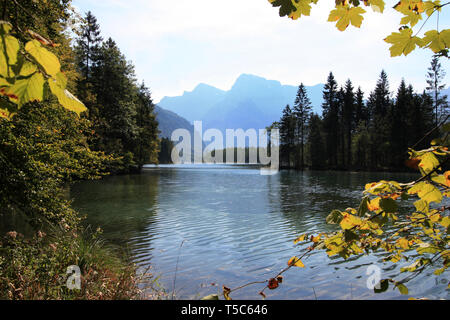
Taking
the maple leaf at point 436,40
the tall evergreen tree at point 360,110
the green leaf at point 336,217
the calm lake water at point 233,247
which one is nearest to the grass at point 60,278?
the calm lake water at point 233,247

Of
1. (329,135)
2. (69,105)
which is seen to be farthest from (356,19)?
(329,135)

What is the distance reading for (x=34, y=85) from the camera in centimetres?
98

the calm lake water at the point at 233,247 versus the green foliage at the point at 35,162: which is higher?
the green foliage at the point at 35,162

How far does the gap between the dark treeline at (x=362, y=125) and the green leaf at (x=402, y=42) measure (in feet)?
171

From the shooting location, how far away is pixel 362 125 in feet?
218

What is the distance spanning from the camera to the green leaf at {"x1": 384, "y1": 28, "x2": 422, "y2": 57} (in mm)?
1544

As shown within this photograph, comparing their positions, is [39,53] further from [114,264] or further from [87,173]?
[87,173]

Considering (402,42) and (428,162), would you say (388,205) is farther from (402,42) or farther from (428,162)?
(402,42)

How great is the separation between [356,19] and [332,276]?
23.1 ft

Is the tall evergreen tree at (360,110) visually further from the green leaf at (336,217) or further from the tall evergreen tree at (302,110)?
the green leaf at (336,217)

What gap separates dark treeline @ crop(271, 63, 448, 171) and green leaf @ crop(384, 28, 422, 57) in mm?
52139

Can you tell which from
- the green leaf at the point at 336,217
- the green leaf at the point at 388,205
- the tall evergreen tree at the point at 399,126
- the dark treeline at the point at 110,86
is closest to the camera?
the green leaf at the point at 388,205

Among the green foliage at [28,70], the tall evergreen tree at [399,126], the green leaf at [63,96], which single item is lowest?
the green leaf at [63,96]

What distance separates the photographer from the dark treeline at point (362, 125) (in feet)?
172
